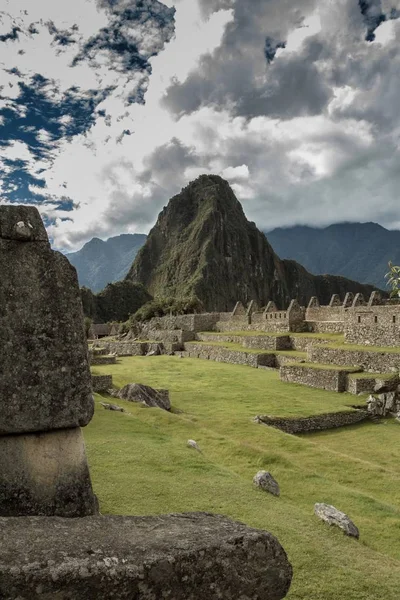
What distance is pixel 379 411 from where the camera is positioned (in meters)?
18.4

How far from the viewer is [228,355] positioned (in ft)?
125

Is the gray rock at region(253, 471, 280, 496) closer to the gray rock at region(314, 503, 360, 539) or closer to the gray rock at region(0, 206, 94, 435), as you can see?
Result: the gray rock at region(314, 503, 360, 539)

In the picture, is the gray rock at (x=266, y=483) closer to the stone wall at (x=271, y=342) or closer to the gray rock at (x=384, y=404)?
the gray rock at (x=384, y=404)

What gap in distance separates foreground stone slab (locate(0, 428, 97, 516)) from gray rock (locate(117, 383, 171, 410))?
12559mm

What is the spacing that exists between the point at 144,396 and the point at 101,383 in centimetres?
416

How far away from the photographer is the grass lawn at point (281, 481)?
559 centimetres

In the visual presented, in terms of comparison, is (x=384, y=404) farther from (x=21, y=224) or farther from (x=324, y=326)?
(x=21, y=224)

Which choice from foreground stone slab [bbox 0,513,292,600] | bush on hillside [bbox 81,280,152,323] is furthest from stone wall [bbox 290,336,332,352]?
bush on hillside [bbox 81,280,152,323]

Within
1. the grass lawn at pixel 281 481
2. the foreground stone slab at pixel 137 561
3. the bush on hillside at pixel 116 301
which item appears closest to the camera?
the foreground stone slab at pixel 137 561

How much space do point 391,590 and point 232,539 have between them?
2986 mm

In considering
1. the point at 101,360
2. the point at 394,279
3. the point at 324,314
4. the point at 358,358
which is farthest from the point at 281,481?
the point at 324,314

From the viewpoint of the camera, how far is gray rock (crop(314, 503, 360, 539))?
6.65m

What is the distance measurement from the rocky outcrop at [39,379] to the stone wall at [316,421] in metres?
12.4

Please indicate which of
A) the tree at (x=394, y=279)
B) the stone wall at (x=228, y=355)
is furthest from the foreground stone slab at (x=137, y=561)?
the stone wall at (x=228, y=355)
